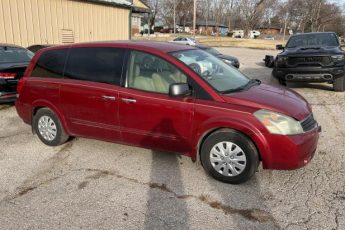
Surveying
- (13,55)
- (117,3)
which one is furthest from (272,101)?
(117,3)

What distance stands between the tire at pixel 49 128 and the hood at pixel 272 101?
2.68 meters

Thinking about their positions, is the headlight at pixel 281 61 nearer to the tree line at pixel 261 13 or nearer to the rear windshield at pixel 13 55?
the rear windshield at pixel 13 55

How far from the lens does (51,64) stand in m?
5.19

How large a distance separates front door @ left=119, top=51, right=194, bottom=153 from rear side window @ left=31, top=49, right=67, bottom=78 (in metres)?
1.23

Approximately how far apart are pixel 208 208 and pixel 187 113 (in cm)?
114

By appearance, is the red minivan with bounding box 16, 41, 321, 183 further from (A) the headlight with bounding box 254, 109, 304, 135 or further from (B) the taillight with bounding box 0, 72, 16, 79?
(B) the taillight with bounding box 0, 72, 16, 79

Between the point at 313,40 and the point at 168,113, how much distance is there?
8381 millimetres

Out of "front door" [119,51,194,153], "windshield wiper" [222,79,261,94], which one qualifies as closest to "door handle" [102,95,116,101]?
"front door" [119,51,194,153]

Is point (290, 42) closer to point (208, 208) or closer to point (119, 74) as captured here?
point (119, 74)

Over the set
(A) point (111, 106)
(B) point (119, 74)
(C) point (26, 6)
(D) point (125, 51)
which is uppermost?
(C) point (26, 6)

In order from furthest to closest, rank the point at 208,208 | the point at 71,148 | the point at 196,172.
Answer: the point at 71,148
the point at 196,172
the point at 208,208

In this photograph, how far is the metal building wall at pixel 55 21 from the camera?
11.8 meters

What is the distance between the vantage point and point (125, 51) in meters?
4.56

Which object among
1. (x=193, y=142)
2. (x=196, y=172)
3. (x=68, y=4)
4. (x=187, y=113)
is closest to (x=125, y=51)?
(x=187, y=113)
